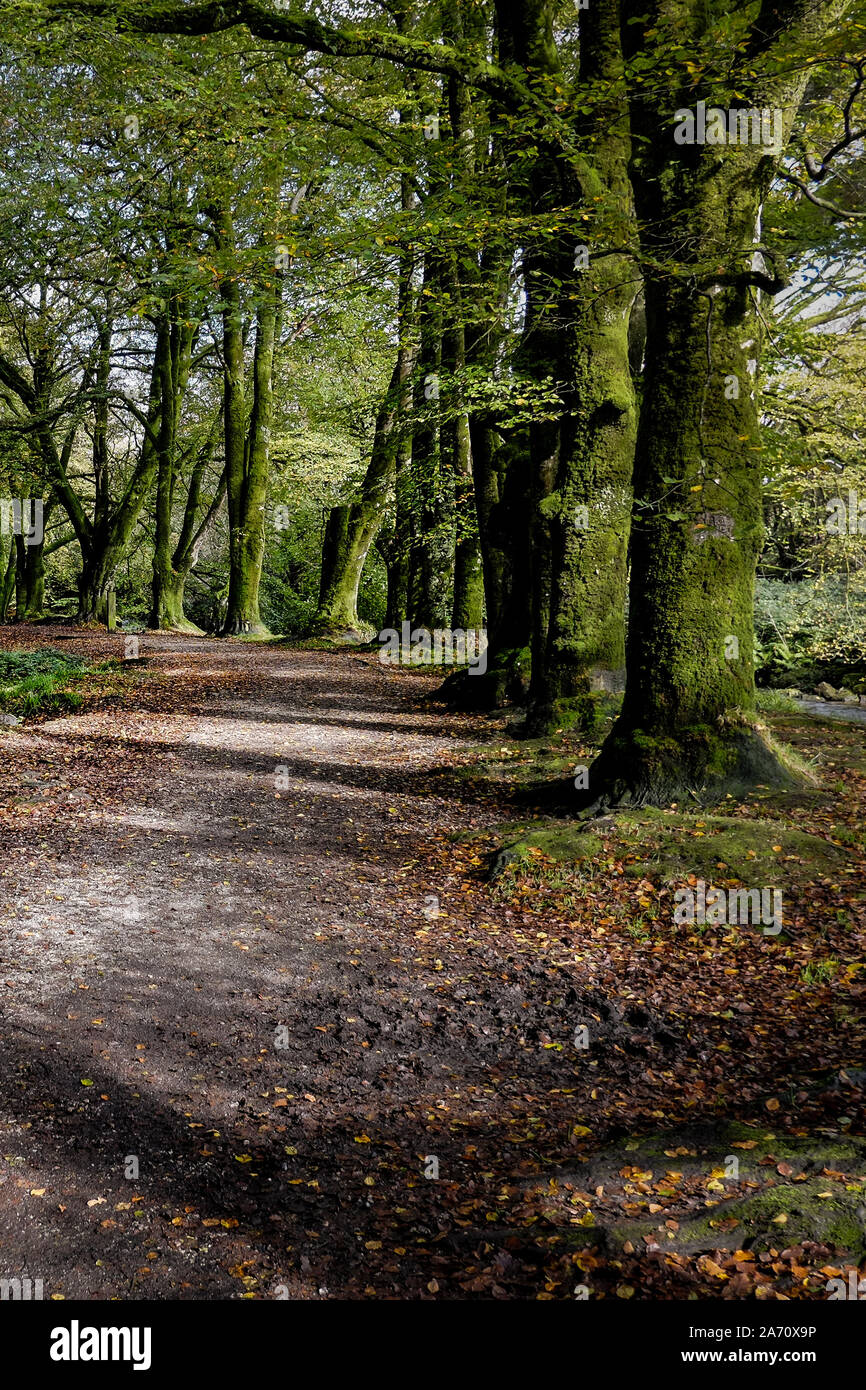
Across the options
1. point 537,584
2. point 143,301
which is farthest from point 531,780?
point 143,301

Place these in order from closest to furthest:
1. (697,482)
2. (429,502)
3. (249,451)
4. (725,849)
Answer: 1. (725,849)
2. (697,482)
3. (429,502)
4. (249,451)

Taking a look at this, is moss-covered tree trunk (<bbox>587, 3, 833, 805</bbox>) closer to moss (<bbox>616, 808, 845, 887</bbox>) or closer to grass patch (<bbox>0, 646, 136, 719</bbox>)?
moss (<bbox>616, 808, 845, 887</bbox>)

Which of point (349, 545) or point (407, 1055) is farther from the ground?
point (349, 545)

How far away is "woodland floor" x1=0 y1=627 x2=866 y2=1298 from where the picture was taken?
2.95 metres

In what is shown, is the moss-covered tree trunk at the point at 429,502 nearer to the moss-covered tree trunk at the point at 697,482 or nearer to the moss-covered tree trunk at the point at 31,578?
the moss-covered tree trunk at the point at 697,482

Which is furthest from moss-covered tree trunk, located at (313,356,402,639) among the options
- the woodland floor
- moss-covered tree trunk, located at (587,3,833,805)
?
moss-covered tree trunk, located at (587,3,833,805)

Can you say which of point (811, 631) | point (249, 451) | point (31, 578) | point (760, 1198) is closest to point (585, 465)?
point (760, 1198)

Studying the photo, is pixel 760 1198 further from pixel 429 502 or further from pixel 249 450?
pixel 249 450

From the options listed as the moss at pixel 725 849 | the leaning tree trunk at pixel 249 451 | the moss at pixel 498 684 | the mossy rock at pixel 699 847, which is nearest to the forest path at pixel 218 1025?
the mossy rock at pixel 699 847

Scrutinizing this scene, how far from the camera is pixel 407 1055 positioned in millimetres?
4535

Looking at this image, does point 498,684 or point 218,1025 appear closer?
point 218,1025

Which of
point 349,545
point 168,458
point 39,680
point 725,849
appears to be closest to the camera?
point 725,849

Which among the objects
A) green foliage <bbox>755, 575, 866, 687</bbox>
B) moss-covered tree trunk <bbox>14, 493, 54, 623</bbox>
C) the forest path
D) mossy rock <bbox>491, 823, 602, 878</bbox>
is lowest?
the forest path

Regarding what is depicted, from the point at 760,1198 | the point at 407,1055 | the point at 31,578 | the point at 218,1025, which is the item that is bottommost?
the point at 407,1055
